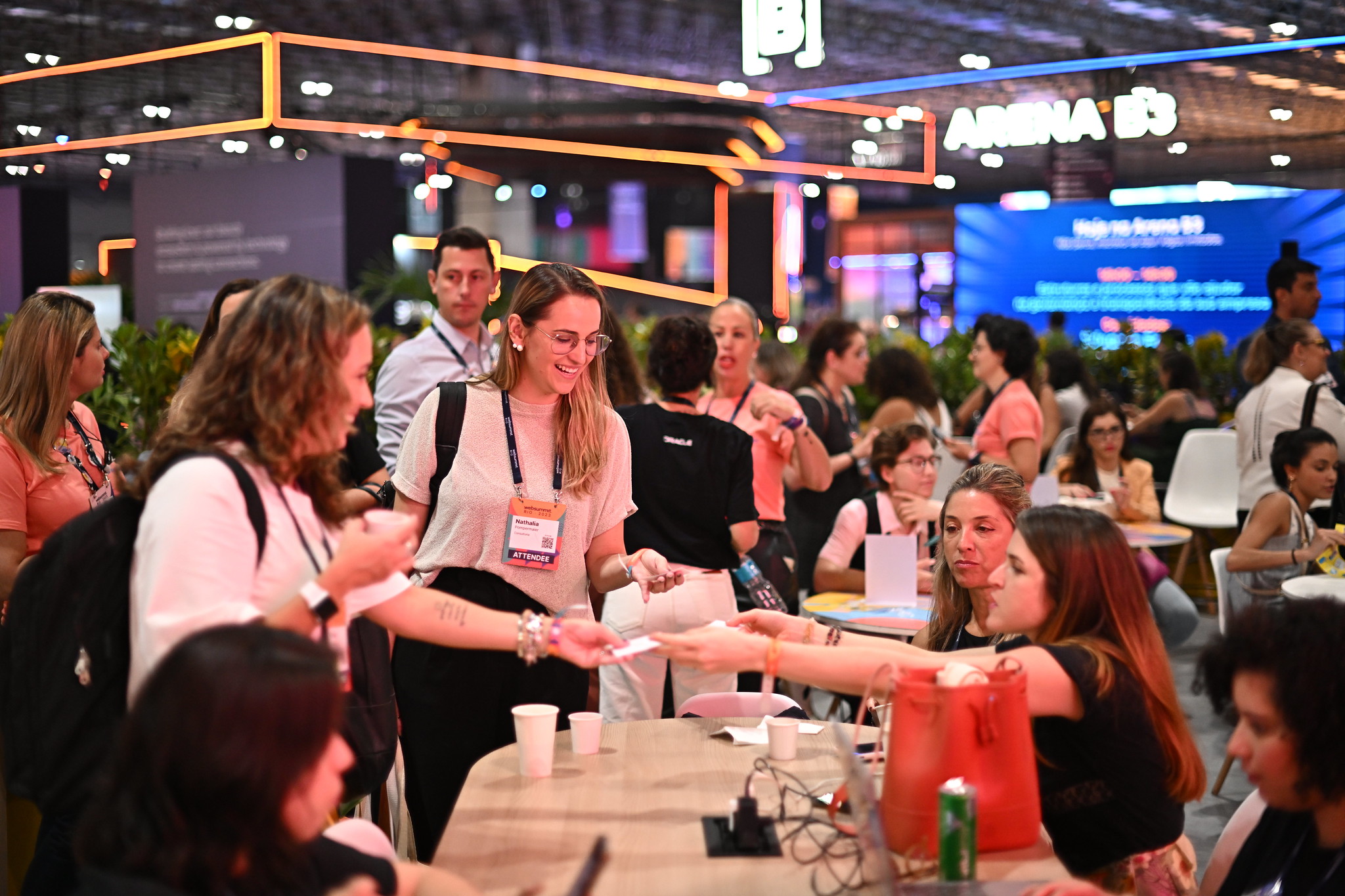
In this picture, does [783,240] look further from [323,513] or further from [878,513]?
[323,513]

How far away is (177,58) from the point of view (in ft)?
27.6

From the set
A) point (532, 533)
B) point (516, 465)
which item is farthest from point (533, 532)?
point (516, 465)

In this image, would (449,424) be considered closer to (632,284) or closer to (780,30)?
(780,30)

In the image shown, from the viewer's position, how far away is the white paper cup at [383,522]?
1.74 m

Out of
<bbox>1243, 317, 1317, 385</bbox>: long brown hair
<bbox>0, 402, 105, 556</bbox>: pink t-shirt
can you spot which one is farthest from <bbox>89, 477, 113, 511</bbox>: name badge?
<bbox>1243, 317, 1317, 385</bbox>: long brown hair

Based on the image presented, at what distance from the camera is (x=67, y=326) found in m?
3.27

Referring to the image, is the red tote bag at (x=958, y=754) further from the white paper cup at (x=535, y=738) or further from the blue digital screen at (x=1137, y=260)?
the blue digital screen at (x=1137, y=260)

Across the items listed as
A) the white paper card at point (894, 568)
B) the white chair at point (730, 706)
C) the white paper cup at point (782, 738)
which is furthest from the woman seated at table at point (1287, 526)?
the white paper cup at point (782, 738)

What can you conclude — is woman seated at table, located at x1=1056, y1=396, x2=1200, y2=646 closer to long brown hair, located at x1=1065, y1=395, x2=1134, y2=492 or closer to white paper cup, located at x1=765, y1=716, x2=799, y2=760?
long brown hair, located at x1=1065, y1=395, x2=1134, y2=492

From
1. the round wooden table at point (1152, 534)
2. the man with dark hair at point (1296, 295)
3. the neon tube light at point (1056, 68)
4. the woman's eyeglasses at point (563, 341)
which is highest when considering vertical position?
the neon tube light at point (1056, 68)

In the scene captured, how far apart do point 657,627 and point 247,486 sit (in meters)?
2.08

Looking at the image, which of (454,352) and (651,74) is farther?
(651,74)

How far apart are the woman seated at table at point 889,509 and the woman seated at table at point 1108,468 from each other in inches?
90.9

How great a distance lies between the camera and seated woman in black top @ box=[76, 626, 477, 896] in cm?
131
